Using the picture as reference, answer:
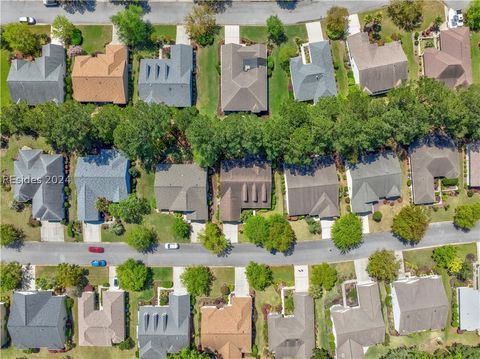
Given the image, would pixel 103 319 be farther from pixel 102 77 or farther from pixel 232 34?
pixel 232 34

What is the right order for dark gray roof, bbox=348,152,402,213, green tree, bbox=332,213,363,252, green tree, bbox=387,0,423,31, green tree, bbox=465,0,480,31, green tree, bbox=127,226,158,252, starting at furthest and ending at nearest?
1. green tree, bbox=465,0,480,31
2. green tree, bbox=387,0,423,31
3. dark gray roof, bbox=348,152,402,213
4. green tree, bbox=332,213,363,252
5. green tree, bbox=127,226,158,252

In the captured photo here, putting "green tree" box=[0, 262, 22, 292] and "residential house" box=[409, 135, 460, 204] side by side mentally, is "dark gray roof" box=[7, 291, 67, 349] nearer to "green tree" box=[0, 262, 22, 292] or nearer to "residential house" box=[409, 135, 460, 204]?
"green tree" box=[0, 262, 22, 292]

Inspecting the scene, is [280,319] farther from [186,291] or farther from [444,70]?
[444,70]

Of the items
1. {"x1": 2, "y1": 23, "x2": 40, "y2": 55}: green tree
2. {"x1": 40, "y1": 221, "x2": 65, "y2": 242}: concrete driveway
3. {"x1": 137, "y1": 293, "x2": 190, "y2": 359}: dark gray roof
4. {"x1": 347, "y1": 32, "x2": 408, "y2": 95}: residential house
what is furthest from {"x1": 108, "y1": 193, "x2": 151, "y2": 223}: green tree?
{"x1": 347, "y1": 32, "x2": 408, "y2": 95}: residential house

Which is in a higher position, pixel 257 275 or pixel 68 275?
pixel 68 275

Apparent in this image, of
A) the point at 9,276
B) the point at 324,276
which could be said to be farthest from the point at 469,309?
the point at 9,276

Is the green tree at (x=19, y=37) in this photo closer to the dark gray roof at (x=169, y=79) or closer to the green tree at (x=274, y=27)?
the dark gray roof at (x=169, y=79)

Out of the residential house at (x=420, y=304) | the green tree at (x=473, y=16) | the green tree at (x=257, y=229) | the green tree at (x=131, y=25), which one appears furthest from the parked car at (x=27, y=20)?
the residential house at (x=420, y=304)
